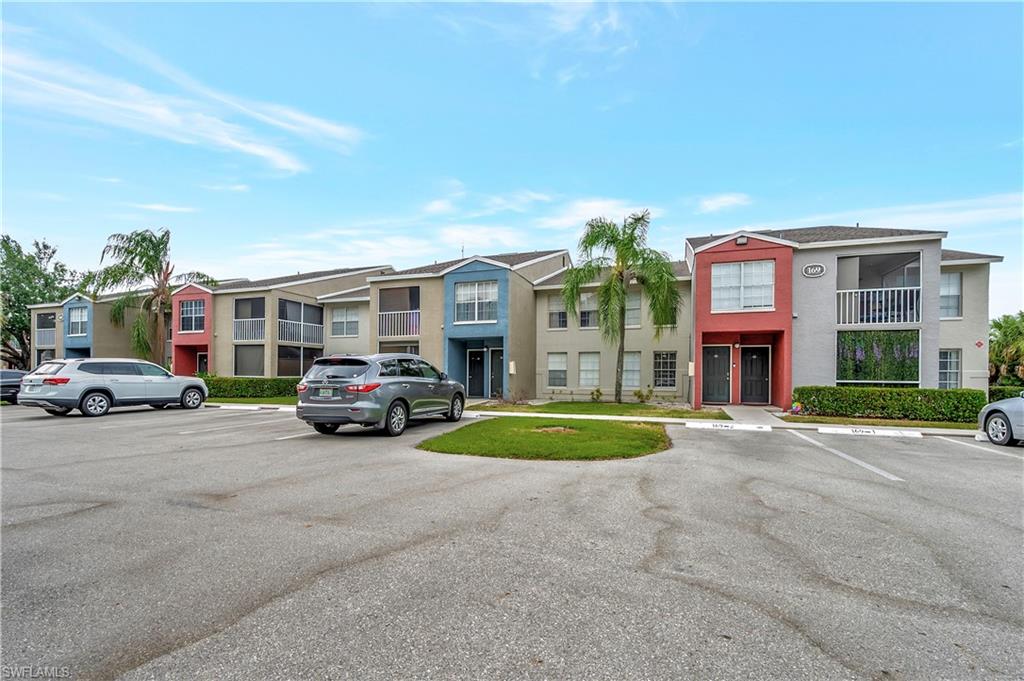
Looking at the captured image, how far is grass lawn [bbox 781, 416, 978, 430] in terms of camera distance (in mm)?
13234

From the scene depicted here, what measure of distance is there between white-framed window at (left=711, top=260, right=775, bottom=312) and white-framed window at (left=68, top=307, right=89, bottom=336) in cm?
3891

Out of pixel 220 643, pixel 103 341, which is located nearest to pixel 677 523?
pixel 220 643

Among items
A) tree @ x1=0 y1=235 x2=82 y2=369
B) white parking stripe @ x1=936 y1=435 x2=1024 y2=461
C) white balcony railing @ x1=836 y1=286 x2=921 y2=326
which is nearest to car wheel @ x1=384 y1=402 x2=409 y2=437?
white parking stripe @ x1=936 y1=435 x2=1024 y2=461

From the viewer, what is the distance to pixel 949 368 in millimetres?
19609

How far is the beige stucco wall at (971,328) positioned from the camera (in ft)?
62.4

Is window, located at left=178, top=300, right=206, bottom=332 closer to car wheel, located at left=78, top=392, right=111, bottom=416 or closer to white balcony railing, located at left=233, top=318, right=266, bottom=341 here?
white balcony railing, located at left=233, top=318, right=266, bottom=341

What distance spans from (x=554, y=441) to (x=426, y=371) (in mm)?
4378

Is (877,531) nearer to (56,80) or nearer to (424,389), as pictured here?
(424,389)

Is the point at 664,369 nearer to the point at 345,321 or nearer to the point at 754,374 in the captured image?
the point at 754,374

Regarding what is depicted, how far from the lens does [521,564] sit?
3.87m

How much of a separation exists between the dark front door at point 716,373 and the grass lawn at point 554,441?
876 centimetres

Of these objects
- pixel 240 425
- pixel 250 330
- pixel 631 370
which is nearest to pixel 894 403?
pixel 631 370

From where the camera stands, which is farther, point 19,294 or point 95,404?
point 19,294

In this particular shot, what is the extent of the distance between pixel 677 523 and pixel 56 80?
618 inches
